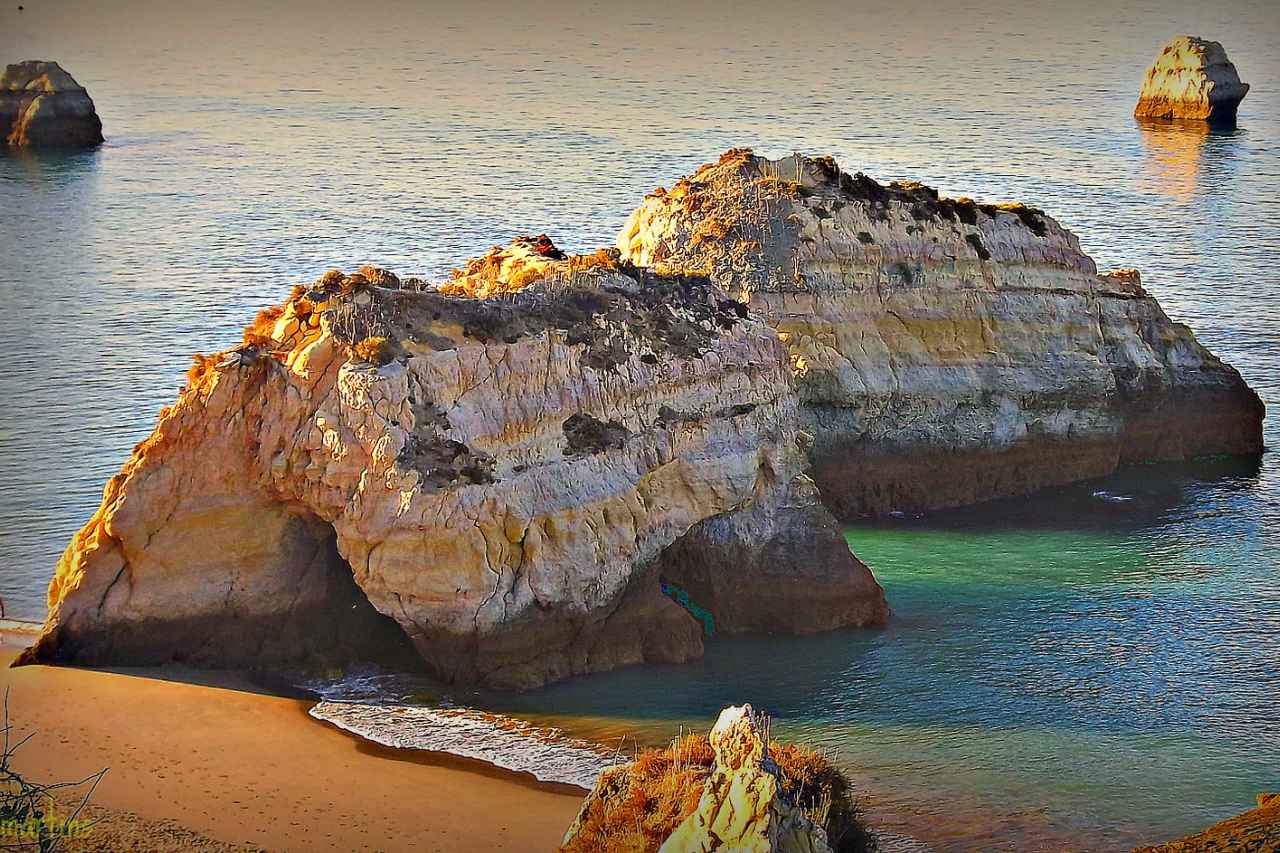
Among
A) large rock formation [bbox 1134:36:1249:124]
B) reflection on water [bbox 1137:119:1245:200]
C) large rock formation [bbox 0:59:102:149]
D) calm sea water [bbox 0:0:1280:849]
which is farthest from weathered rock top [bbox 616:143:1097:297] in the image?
large rock formation [bbox 1134:36:1249:124]

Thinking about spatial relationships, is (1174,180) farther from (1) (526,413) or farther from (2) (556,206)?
(1) (526,413)

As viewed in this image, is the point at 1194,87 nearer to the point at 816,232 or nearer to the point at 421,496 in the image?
the point at 816,232

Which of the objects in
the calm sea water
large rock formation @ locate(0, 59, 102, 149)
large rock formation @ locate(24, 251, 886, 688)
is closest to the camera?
large rock formation @ locate(24, 251, 886, 688)

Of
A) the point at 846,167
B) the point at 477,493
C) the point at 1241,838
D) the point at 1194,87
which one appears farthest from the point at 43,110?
the point at 1241,838

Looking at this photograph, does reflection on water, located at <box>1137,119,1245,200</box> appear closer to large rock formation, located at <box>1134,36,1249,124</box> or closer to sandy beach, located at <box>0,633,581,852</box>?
large rock formation, located at <box>1134,36,1249,124</box>

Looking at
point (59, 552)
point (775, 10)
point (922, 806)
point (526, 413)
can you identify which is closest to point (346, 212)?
point (59, 552)

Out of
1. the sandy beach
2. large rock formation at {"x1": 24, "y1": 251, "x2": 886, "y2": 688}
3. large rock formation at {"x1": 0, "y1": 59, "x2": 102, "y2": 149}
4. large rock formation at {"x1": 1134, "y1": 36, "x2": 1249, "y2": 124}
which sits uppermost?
large rock formation at {"x1": 1134, "y1": 36, "x2": 1249, "y2": 124}
